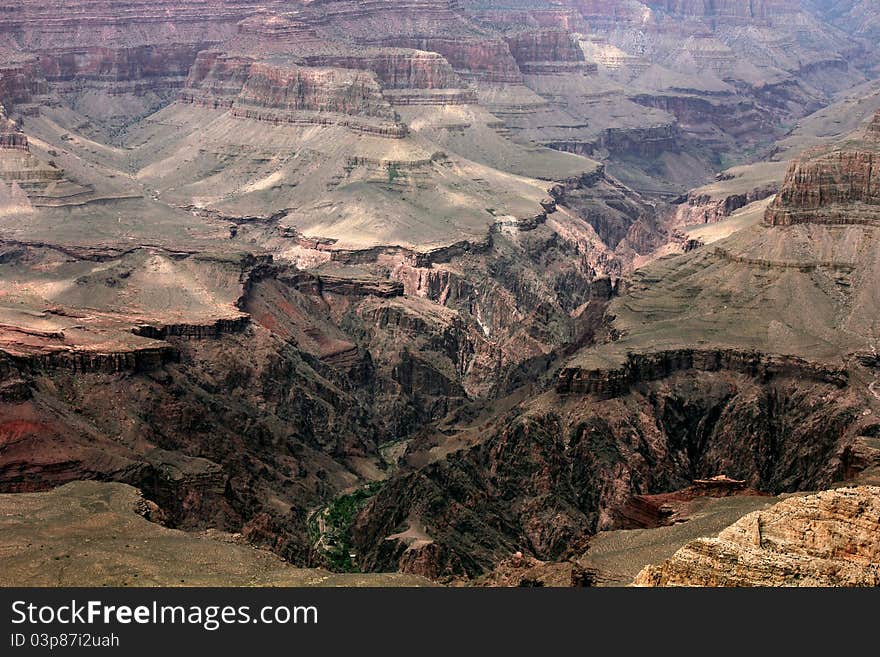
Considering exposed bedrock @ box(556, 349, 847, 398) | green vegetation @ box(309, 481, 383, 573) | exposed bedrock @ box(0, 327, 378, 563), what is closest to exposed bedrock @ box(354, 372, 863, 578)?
exposed bedrock @ box(556, 349, 847, 398)

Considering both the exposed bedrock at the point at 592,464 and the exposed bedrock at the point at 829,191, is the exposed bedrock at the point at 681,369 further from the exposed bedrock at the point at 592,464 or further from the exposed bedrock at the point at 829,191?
the exposed bedrock at the point at 829,191

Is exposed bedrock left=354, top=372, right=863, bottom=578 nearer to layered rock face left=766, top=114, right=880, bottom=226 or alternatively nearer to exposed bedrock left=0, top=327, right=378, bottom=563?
exposed bedrock left=0, top=327, right=378, bottom=563

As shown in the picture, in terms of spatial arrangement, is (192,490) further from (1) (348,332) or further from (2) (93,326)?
(1) (348,332)

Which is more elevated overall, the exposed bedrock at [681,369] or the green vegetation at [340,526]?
the exposed bedrock at [681,369]

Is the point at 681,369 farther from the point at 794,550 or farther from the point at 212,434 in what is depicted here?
the point at 794,550

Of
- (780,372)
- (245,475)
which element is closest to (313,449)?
(245,475)

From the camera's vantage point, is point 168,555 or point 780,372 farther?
point 780,372

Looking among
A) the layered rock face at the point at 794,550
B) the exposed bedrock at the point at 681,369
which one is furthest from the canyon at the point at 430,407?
the layered rock face at the point at 794,550
